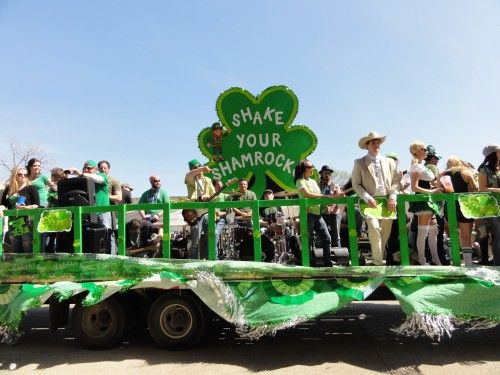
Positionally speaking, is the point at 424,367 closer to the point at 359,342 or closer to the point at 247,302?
the point at 359,342

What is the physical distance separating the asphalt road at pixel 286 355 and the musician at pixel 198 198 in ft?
3.78

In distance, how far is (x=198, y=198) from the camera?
6336 millimetres

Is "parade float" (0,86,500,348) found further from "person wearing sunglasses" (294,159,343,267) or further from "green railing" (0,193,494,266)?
"person wearing sunglasses" (294,159,343,267)

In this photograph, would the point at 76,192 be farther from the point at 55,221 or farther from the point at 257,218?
the point at 257,218

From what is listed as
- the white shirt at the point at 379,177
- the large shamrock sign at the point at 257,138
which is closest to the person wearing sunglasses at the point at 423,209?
the white shirt at the point at 379,177

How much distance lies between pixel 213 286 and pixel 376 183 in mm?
2229

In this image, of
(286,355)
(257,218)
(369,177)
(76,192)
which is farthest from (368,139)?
(76,192)

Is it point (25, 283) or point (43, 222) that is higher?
point (43, 222)

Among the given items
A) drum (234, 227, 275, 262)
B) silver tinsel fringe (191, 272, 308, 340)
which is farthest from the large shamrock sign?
silver tinsel fringe (191, 272, 308, 340)

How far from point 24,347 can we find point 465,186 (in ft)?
19.6

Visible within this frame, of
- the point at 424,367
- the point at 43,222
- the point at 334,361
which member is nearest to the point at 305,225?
the point at 334,361

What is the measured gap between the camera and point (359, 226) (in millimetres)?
6352

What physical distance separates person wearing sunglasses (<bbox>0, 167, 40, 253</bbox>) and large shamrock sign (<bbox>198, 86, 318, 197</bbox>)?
11.8 ft

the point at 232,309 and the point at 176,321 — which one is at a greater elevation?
the point at 232,309
